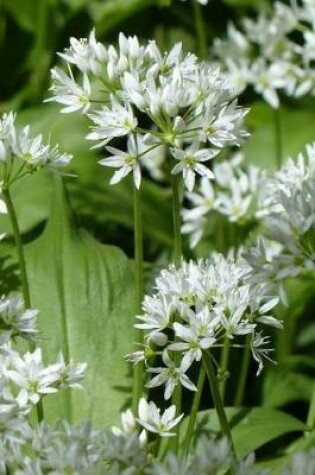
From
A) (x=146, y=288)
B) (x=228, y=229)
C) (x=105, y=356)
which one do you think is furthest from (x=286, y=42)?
(x=105, y=356)

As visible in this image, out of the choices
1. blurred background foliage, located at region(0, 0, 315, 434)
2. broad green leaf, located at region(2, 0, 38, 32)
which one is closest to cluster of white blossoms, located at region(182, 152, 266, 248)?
blurred background foliage, located at region(0, 0, 315, 434)

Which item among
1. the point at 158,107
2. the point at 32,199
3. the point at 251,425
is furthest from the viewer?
the point at 32,199

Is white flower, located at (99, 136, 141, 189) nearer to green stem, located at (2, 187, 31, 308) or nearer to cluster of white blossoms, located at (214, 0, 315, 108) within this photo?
green stem, located at (2, 187, 31, 308)

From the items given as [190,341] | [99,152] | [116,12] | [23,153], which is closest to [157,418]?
[190,341]

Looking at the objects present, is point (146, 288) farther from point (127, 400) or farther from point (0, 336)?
point (0, 336)

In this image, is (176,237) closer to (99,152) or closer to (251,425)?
(251,425)
